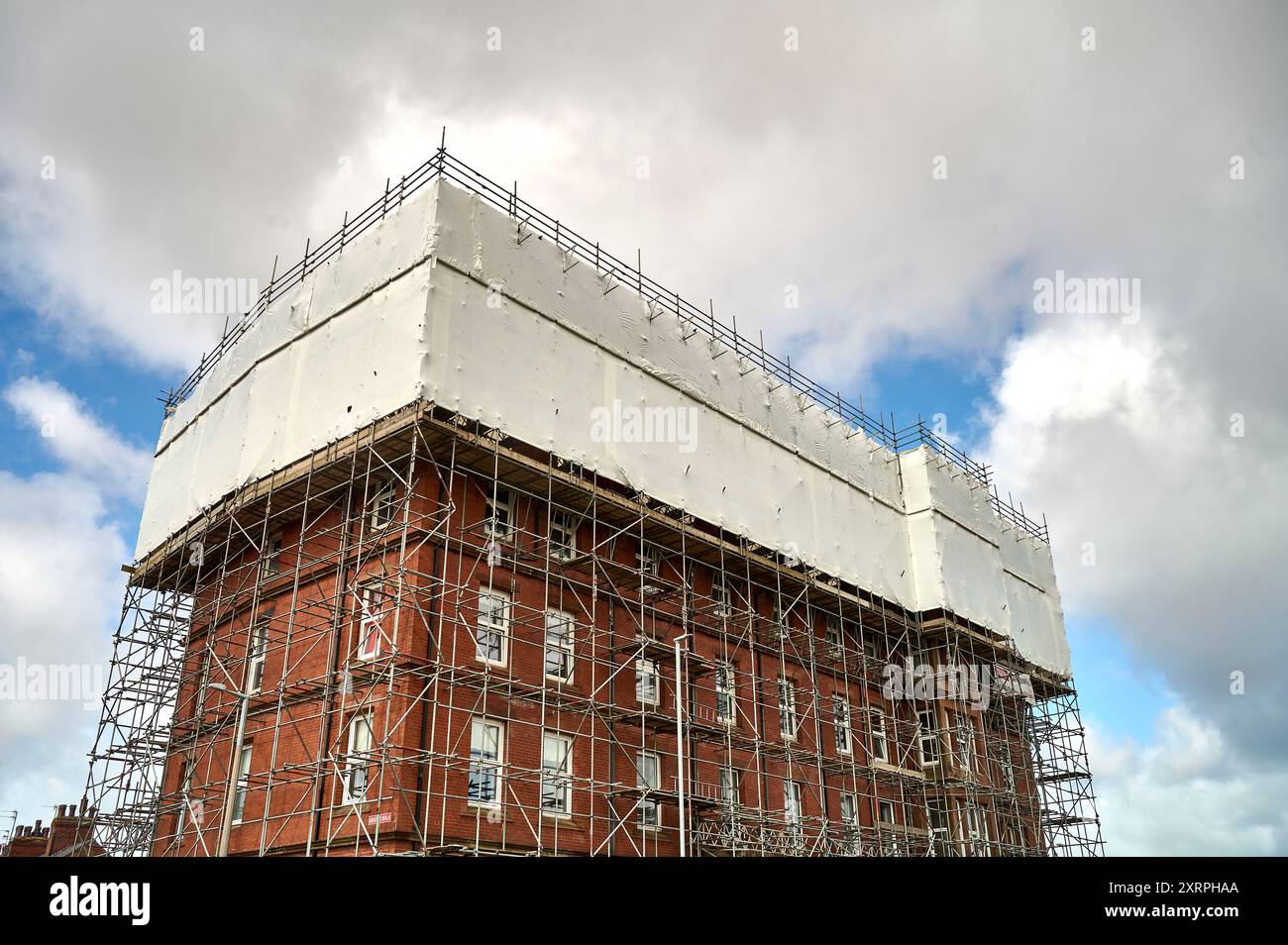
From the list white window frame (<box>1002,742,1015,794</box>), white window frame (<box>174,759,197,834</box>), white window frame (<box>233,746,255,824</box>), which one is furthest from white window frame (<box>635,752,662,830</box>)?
white window frame (<box>1002,742,1015,794</box>)

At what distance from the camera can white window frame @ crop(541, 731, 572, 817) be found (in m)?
21.6

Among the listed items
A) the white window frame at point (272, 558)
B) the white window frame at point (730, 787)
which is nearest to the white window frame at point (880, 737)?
the white window frame at point (730, 787)

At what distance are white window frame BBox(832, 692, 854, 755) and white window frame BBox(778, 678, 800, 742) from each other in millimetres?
1613

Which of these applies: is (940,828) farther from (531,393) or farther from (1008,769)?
(531,393)

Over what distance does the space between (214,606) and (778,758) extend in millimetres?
15158

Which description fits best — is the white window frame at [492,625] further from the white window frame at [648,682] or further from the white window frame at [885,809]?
Result: the white window frame at [885,809]

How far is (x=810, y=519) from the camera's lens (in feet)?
105

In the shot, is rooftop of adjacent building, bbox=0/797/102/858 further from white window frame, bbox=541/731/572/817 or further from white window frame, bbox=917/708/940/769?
white window frame, bbox=917/708/940/769

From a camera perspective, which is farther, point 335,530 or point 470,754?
point 335,530

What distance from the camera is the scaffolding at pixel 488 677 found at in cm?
2058
